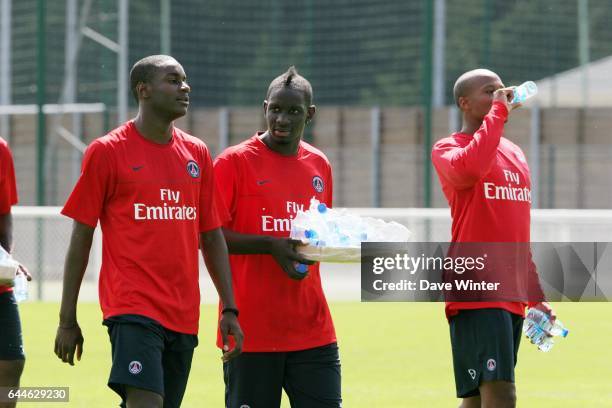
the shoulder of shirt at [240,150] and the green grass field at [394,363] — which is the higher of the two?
the shoulder of shirt at [240,150]

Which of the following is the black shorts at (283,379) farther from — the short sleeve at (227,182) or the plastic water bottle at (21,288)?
the plastic water bottle at (21,288)

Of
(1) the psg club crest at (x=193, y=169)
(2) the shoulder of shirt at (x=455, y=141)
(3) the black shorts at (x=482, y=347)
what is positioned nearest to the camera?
(1) the psg club crest at (x=193, y=169)

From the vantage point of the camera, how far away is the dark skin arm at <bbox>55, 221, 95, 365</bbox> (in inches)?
224

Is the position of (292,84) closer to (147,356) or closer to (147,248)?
(147,248)

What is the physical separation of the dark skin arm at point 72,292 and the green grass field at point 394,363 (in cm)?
330

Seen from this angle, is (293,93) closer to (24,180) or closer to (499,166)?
A: (499,166)

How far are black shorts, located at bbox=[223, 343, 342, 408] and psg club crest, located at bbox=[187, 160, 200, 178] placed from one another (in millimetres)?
923

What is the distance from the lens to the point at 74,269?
18.8ft

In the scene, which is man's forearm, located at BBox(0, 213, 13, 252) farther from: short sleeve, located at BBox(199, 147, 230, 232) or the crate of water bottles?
the crate of water bottles

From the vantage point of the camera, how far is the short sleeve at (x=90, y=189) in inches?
225

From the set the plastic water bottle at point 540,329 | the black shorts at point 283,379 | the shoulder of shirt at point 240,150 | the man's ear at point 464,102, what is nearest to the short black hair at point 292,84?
the shoulder of shirt at point 240,150

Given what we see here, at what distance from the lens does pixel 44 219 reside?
17.5m

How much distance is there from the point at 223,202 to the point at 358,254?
0.74 meters

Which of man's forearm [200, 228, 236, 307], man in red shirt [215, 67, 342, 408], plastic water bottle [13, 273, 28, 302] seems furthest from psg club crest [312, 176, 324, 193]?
plastic water bottle [13, 273, 28, 302]
